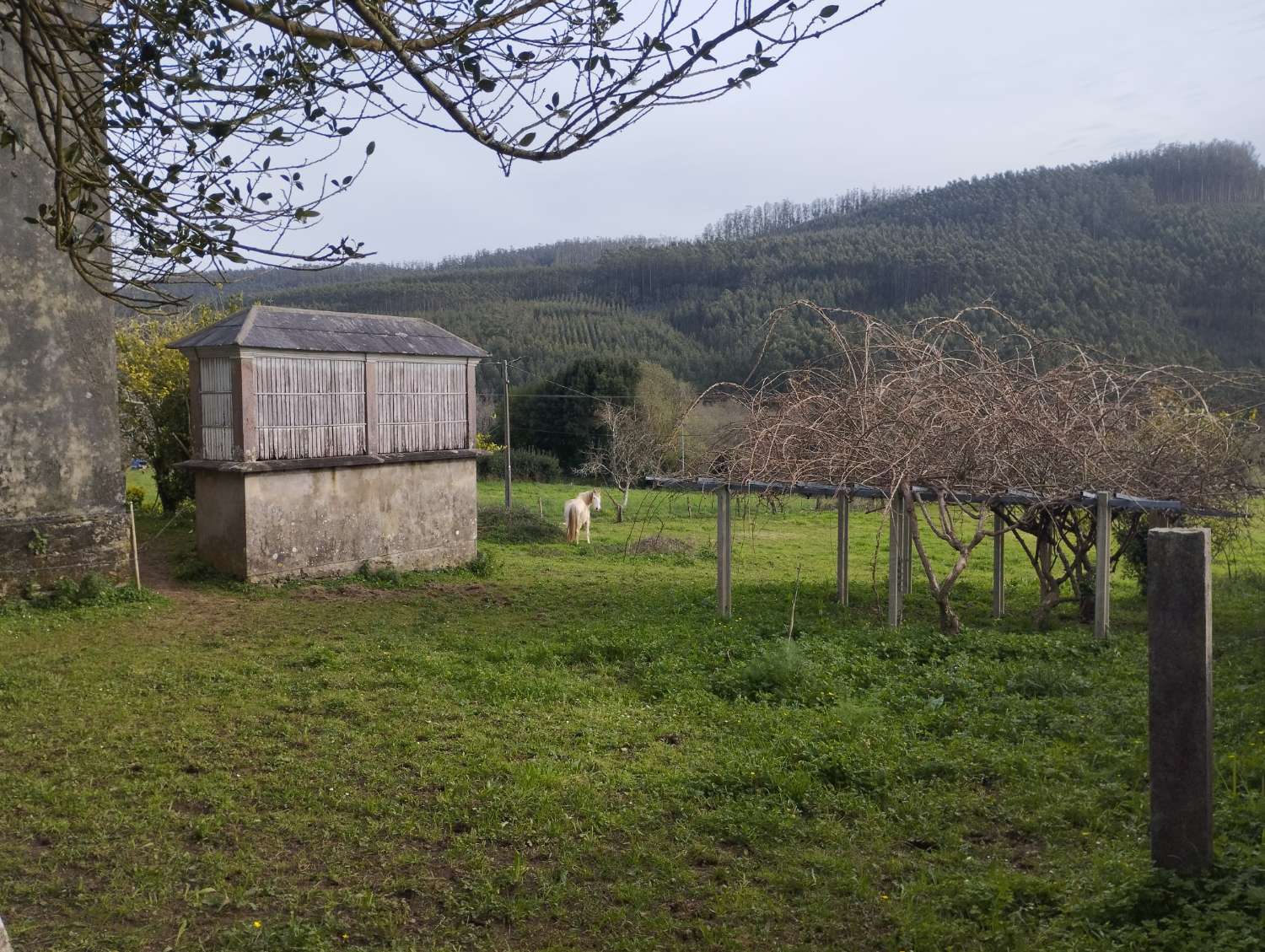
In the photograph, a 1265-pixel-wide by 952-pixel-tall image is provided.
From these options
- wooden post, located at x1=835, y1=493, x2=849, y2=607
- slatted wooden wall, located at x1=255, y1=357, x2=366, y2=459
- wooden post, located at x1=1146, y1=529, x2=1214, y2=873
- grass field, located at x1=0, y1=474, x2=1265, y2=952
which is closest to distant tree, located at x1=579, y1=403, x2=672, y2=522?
slatted wooden wall, located at x1=255, y1=357, x2=366, y2=459

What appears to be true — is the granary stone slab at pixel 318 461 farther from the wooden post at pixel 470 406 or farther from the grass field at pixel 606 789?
the grass field at pixel 606 789

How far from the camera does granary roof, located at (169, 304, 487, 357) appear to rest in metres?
13.4

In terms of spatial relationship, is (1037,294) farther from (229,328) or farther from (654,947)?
(654,947)

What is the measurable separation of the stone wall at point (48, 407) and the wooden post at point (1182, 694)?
11616mm

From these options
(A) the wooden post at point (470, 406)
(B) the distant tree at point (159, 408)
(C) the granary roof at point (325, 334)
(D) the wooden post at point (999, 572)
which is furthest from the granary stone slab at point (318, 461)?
(D) the wooden post at point (999, 572)

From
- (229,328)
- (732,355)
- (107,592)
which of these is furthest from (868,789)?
(732,355)

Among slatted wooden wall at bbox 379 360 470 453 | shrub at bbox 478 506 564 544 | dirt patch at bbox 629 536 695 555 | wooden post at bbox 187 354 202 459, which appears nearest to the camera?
wooden post at bbox 187 354 202 459

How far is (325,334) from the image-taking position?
46.7 ft

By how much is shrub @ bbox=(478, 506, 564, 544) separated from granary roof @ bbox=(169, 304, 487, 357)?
19.2 ft

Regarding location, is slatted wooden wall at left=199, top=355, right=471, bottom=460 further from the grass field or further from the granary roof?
the grass field

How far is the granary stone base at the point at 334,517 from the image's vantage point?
13.4 m

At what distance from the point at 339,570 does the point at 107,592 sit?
323 cm

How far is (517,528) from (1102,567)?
44.6 feet

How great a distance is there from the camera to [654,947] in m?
4.10
